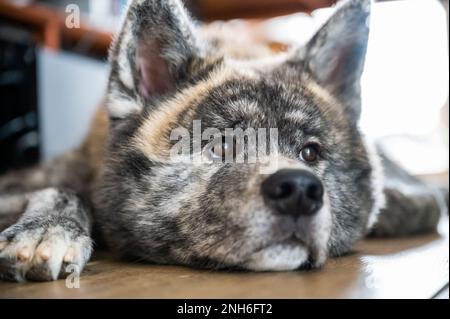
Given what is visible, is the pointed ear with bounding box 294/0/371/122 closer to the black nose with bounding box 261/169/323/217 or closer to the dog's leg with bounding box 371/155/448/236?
the dog's leg with bounding box 371/155/448/236

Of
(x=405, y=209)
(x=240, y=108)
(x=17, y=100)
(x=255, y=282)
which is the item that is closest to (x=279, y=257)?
(x=255, y=282)

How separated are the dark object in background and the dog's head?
1.92 meters

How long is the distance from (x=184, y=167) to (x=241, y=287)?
38 cm

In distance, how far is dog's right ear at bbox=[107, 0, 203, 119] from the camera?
140 centimetres

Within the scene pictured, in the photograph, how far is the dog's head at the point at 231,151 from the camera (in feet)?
3.59

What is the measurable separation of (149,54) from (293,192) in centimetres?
67

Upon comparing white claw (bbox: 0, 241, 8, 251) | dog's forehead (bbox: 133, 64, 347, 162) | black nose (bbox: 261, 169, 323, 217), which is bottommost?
white claw (bbox: 0, 241, 8, 251)

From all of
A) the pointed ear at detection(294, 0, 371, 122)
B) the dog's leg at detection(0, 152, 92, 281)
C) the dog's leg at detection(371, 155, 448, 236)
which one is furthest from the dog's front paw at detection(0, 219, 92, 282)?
the dog's leg at detection(371, 155, 448, 236)

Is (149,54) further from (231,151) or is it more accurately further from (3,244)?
(3,244)

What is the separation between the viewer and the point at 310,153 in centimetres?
134

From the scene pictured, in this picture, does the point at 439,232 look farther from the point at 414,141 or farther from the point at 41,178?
the point at 41,178

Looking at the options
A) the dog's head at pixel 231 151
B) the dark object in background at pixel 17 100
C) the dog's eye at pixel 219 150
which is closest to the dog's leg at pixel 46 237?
the dog's head at pixel 231 151

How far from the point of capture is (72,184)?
193 centimetres
